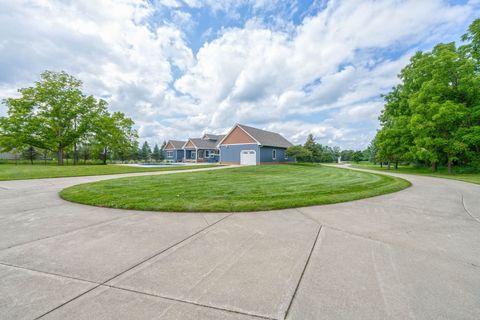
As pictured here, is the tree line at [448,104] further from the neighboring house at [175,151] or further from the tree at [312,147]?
the neighboring house at [175,151]

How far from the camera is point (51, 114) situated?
84.5ft

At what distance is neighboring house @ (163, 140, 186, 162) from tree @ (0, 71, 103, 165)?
50.6 feet

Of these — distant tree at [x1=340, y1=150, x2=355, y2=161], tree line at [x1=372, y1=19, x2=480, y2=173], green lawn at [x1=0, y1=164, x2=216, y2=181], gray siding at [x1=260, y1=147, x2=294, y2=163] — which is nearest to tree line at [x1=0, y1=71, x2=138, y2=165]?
green lawn at [x1=0, y1=164, x2=216, y2=181]

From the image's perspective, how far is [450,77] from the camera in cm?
1609

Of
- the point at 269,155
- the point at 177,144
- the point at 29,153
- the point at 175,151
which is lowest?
the point at 269,155

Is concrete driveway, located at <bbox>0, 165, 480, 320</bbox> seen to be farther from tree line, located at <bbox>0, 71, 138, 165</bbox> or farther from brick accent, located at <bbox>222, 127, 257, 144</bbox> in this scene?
tree line, located at <bbox>0, 71, 138, 165</bbox>

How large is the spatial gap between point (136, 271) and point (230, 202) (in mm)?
3034

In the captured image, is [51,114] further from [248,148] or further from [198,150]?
[248,148]

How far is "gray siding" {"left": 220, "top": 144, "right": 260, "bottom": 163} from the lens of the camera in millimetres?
24547

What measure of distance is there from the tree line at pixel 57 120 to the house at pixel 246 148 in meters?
18.3

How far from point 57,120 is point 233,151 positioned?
24.4 metres

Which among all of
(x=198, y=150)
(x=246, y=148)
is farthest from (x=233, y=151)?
(x=198, y=150)

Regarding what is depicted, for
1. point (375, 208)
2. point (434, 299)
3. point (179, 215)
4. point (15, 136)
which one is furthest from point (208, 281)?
point (15, 136)

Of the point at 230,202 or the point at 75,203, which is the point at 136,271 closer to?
the point at 230,202
